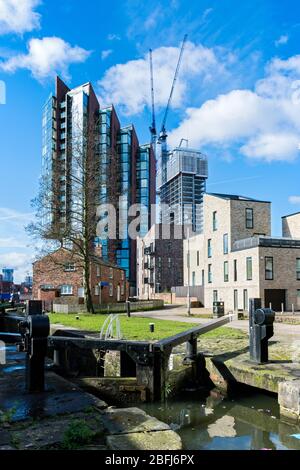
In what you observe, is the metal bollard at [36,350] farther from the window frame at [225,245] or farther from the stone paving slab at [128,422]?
the window frame at [225,245]

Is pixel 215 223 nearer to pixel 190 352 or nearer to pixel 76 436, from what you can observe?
pixel 190 352

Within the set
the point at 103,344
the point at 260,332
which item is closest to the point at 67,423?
the point at 103,344

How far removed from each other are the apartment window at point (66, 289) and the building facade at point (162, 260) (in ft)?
125

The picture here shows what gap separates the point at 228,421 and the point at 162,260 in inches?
2885

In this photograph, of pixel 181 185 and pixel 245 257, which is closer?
pixel 245 257

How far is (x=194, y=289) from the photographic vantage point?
54500 mm

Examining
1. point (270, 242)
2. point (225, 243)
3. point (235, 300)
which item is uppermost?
point (225, 243)

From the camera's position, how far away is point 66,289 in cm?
4256

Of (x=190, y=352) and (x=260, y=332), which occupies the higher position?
(x=260, y=332)

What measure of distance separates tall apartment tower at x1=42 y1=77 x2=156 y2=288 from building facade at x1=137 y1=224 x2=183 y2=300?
20.4ft

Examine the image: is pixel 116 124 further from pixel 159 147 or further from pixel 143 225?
pixel 159 147

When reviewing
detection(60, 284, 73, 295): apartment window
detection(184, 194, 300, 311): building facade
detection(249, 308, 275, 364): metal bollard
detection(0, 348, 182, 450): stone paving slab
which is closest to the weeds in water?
detection(0, 348, 182, 450): stone paving slab

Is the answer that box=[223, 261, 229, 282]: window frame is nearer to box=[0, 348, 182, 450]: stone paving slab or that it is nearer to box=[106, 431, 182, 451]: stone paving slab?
box=[0, 348, 182, 450]: stone paving slab
